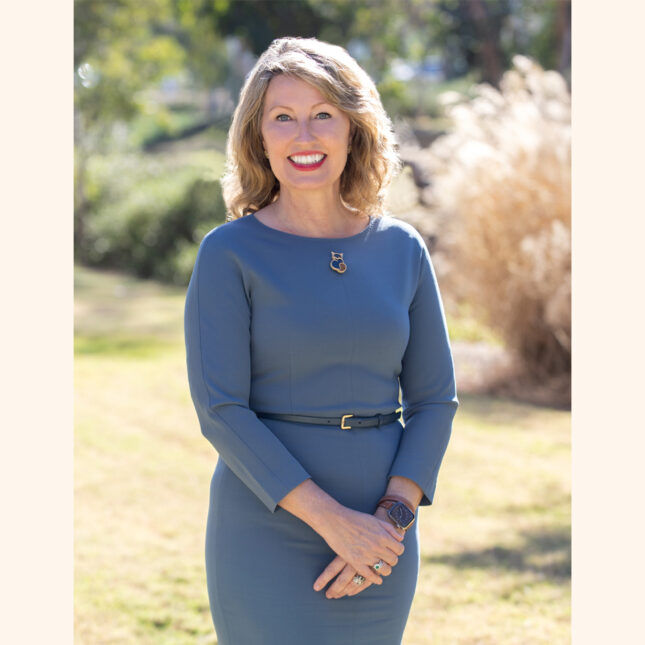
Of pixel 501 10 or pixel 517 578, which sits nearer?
pixel 517 578

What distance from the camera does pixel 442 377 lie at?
2.30 m

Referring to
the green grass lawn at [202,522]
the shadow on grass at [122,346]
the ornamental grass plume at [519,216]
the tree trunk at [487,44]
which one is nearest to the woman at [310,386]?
the green grass lawn at [202,522]

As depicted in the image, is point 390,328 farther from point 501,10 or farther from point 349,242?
point 501,10

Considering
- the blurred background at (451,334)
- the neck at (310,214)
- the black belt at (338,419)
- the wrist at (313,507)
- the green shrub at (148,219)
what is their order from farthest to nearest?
the green shrub at (148,219) → the blurred background at (451,334) → the neck at (310,214) → the black belt at (338,419) → the wrist at (313,507)

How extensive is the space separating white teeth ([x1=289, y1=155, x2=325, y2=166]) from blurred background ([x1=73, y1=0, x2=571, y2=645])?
2664mm

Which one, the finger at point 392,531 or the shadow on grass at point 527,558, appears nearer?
the finger at point 392,531

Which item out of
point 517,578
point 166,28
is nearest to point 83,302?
A: point 517,578

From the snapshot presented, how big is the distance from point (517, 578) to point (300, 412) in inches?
123

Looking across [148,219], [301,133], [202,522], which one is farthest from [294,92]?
[148,219]

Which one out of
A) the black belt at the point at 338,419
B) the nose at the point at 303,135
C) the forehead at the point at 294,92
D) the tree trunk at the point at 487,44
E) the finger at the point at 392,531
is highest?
the tree trunk at the point at 487,44

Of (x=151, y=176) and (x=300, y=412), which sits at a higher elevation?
(x=151, y=176)

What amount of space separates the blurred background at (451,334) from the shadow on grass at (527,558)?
16 mm

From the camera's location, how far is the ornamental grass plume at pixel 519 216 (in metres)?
8.12

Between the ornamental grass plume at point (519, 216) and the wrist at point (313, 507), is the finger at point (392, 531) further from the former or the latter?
the ornamental grass plume at point (519, 216)
